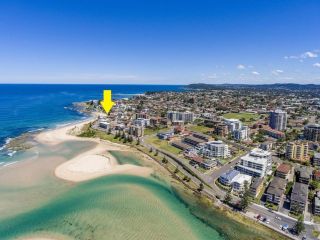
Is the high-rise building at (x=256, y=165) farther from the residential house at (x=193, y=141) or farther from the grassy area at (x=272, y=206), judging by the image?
the residential house at (x=193, y=141)

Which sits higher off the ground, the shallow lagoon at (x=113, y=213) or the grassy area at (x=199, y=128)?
the grassy area at (x=199, y=128)

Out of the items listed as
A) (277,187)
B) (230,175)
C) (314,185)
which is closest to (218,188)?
(230,175)

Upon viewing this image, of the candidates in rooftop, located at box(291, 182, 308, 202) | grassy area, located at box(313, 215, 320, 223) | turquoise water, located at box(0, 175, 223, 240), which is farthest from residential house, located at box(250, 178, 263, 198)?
turquoise water, located at box(0, 175, 223, 240)

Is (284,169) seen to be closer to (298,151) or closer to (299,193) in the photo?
(299,193)

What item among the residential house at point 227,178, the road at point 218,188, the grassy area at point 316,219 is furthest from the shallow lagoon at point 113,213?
the grassy area at point 316,219

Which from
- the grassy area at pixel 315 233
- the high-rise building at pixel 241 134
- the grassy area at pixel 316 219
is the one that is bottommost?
the grassy area at pixel 315 233

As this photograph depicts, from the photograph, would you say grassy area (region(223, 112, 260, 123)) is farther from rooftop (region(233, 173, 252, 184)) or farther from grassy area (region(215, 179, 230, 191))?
grassy area (region(215, 179, 230, 191))
